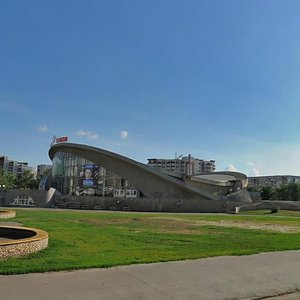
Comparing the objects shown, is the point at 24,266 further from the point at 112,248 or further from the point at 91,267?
the point at 112,248

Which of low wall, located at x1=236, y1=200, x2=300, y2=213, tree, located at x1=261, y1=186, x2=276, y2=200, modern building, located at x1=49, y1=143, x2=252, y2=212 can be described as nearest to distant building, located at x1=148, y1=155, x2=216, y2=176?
tree, located at x1=261, y1=186, x2=276, y2=200

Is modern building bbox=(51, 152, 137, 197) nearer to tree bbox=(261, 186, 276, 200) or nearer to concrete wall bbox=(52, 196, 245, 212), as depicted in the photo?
concrete wall bbox=(52, 196, 245, 212)

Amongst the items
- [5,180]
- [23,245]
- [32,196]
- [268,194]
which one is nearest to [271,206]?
[32,196]

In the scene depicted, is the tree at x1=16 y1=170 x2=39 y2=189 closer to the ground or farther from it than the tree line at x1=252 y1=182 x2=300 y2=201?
farther from it

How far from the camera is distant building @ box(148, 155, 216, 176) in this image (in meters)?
158

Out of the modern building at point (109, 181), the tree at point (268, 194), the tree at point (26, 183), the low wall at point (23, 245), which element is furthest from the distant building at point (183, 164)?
the low wall at point (23, 245)

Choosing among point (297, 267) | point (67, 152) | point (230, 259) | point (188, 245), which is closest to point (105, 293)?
point (230, 259)

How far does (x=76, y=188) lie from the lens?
71.7 m

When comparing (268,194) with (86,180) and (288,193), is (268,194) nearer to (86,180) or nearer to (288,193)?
(288,193)

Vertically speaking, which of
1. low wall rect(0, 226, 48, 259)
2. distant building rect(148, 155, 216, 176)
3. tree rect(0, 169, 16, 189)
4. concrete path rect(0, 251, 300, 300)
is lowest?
concrete path rect(0, 251, 300, 300)

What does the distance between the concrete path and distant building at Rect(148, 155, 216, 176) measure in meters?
141

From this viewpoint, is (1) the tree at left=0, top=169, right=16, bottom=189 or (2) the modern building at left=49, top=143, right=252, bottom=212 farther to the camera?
(1) the tree at left=0, top=169, right=16, bottom=189

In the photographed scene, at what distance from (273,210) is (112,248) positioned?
50.8 m

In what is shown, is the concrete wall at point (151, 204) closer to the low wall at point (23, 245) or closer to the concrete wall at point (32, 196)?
the concrete wall at point (32, 196)
